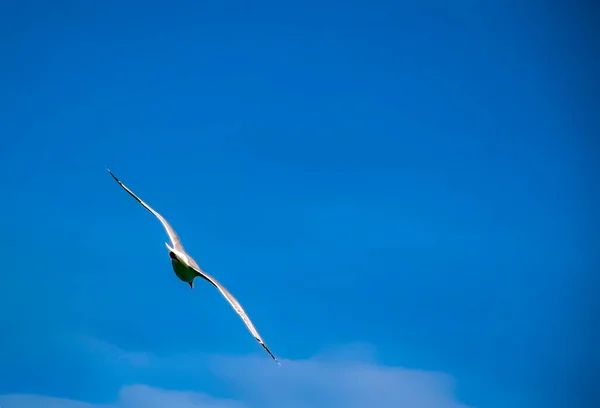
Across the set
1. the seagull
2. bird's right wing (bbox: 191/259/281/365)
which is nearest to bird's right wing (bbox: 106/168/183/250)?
the seagull

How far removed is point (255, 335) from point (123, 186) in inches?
248

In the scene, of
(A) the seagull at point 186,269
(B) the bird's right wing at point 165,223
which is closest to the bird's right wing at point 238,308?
(A) the seagull at point 186,269

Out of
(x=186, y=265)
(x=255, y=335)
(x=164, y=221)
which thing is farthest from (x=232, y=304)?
(x=164, y=221)

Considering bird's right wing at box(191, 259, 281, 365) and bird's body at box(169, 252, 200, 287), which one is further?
bird's body at box(169, 252, 200, 287)

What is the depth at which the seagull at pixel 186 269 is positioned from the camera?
41.8 feet

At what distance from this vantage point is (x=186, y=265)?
15102mm

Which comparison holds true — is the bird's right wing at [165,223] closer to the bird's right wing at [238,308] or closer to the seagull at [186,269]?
the seagull at [186,269]

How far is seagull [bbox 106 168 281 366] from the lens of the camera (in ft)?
41.8

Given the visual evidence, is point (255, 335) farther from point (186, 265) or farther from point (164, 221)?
point (164, 221)

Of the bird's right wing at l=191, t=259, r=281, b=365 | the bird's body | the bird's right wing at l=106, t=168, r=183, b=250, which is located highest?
the bird's right wing at l=106, t=168, r=183, b=250

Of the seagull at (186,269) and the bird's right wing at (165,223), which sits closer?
the seagull at (186,269)

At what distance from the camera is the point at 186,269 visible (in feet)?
50.3

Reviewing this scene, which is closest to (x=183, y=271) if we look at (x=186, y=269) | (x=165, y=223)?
(x=186, y=269)

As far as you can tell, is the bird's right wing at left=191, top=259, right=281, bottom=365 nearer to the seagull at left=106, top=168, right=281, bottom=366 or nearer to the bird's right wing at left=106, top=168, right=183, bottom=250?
the seagull at left=106, top=168, right=281, bottom=366
